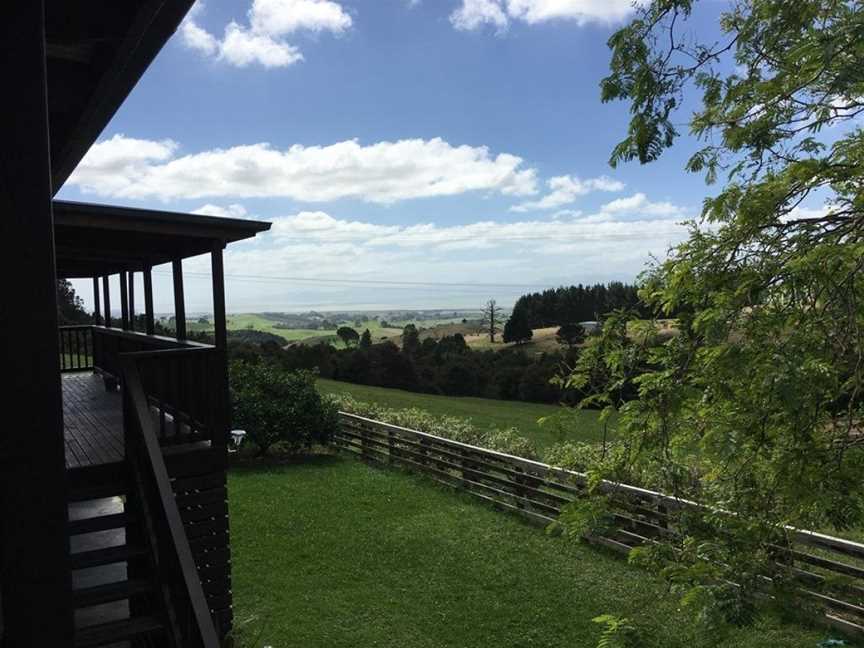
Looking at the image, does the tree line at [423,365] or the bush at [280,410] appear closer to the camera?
the bush at [280,410]

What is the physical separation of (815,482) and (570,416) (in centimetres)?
125

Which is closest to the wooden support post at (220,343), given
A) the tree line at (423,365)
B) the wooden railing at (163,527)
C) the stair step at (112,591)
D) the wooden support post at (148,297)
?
the wooden railing at (163,527)

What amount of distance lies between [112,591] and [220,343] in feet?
6.90

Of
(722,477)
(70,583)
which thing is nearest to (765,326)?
(722,477)

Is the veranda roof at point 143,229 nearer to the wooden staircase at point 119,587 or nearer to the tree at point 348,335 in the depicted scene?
the wooden staircase at point 119,587

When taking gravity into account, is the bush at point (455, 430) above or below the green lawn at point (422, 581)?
above

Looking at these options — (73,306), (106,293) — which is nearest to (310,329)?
(73,306)

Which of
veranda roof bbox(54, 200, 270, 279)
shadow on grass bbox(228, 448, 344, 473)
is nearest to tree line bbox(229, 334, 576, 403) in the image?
shadow on grass bbox(228, 448, 344, 473)

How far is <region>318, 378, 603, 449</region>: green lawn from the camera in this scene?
61.4 feet

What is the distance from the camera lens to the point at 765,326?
275cm

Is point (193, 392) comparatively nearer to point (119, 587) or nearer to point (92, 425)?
point (92, 425)

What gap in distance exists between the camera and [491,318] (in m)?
35.0

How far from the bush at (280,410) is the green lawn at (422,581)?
2624mm

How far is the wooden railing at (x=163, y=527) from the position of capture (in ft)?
10.3
